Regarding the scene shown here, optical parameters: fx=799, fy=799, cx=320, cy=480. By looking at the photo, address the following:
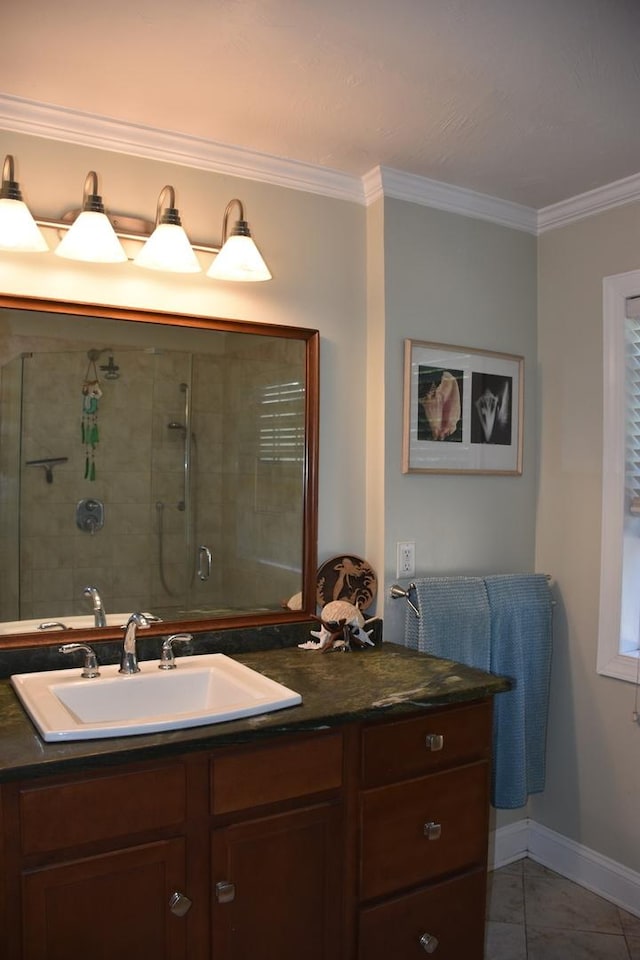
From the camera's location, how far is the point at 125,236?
216cm

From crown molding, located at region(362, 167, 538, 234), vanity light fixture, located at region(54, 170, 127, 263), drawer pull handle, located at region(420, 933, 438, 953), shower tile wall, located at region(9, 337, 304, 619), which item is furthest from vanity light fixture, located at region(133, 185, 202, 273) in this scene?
drawer pull handle, located at region(420, 933, 438, 953)

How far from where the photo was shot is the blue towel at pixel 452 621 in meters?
2.46

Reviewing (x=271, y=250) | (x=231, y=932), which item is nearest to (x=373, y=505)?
(x=271, y=250)

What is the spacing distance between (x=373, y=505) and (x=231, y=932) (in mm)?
1302

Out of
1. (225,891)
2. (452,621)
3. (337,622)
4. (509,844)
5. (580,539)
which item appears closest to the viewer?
(225,891)

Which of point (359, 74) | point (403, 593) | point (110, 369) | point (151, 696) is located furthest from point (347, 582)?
point (359, 74)

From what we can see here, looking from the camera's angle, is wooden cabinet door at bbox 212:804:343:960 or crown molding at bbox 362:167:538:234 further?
crown molding at bbox 362:167:538:234

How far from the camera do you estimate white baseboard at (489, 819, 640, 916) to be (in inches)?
102

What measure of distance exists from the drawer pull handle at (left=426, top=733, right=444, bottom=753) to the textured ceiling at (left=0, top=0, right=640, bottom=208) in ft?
5.20

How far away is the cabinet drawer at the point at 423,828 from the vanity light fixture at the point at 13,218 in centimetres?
155

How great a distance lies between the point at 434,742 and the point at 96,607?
941 mm

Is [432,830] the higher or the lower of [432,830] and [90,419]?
the lower

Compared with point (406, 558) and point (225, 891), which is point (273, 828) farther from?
point (406, 558)

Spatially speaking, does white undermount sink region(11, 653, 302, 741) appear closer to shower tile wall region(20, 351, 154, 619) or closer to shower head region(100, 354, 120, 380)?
shower tile wall region(20, 351, 154, 619)
